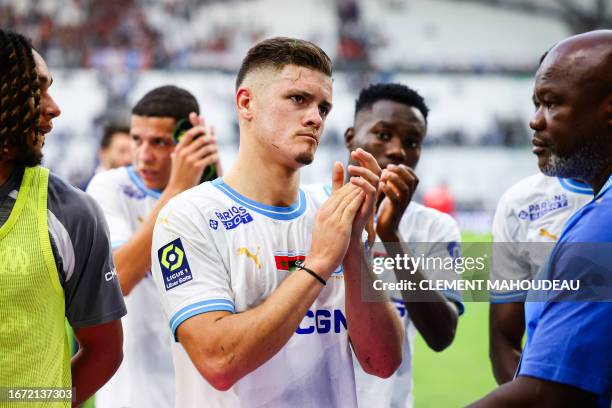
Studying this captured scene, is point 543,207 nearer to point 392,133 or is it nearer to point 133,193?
point 392,133

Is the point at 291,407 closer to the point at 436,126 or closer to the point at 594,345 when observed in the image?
the point at 594,345

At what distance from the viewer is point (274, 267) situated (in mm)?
2670

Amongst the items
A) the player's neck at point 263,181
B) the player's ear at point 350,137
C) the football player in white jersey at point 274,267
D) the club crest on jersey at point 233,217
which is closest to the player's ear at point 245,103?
the football player in white jersey at point 274,267

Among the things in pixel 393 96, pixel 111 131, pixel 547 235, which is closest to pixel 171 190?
pixel 393 96

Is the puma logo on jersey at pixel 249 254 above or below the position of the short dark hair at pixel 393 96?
below

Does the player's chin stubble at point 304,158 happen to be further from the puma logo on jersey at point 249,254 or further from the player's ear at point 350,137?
the player's ear at point 350,137

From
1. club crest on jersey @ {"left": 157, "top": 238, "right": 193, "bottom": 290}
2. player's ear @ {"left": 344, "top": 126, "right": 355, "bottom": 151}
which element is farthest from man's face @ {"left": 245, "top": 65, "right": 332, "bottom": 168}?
player's ear @ {"left": 344, "top": 126, "right": 355, "bottom": 151}

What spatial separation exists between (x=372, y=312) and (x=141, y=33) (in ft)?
80.0

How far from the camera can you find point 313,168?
24422mm

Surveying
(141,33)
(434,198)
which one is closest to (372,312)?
(434,198)

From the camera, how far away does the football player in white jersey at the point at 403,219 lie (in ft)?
11.4

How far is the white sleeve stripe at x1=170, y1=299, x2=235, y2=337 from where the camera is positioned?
Result: 2.44 metres

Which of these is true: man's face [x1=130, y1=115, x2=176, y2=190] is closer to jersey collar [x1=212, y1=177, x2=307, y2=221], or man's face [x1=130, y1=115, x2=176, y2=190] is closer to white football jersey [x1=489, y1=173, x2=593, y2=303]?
jersey collar [x1=212, y1=177, x2=307, y2=221]

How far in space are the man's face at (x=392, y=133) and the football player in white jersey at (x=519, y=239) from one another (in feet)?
1.89
